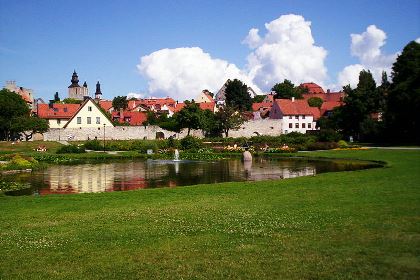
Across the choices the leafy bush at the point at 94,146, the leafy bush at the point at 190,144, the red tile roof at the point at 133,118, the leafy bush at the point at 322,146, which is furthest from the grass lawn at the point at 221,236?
the red tile roof at the point at 133,118

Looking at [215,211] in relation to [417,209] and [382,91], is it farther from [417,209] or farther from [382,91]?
[382,91]

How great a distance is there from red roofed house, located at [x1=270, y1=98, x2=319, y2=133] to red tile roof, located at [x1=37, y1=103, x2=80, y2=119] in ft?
131

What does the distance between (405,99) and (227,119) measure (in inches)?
1219

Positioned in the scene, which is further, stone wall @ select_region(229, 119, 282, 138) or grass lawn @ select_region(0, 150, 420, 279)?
stone wall @ select_region(229, 119, 282, 138)

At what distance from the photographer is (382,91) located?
69875mm

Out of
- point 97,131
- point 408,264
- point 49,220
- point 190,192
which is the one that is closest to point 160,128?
point 97,131

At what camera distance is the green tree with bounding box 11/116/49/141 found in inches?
2655

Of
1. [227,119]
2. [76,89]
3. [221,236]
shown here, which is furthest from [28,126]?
[76,89]

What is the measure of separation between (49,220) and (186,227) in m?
4.37

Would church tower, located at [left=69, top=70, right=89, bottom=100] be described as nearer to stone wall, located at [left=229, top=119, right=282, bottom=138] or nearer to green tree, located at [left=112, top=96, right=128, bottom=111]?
green tree, located at [left=112, top=96, right=128, bottom=111]

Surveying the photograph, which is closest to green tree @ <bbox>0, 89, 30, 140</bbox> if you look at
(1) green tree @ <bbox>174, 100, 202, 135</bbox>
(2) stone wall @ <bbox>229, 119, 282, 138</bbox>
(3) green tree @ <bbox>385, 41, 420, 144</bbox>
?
(1) green tree @ <bbox>174, 100, 202, 135</bbox>

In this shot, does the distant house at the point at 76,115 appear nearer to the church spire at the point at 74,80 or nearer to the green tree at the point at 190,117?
the green tree at the point at 190,117

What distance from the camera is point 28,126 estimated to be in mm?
68562

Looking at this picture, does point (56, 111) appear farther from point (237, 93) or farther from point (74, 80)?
point (74, 80)
